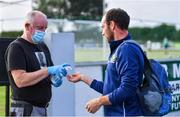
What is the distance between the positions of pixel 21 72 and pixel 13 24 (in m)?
44.5

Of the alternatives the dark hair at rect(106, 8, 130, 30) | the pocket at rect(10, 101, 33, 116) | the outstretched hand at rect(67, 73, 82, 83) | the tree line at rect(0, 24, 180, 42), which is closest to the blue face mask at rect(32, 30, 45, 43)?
the outstretched hand at rect(67, 73, 82, 83)

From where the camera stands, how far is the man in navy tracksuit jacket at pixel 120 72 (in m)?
4.68

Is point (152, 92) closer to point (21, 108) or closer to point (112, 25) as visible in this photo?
point (112, 25)

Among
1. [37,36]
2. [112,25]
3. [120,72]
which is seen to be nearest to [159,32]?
[37,36]

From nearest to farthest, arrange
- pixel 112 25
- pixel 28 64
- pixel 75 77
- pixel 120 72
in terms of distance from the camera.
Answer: pixel 120 72
pixel 112 25
pixel 28 64
pixel 75 77

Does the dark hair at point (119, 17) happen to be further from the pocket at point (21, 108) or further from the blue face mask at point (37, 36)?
the pocket at point (21, 108)

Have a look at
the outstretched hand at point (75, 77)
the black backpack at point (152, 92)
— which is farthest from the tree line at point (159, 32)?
the black backpack at point (152, 92)

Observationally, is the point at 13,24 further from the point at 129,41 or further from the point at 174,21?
the point at 129,41

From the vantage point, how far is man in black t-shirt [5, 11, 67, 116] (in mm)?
5051

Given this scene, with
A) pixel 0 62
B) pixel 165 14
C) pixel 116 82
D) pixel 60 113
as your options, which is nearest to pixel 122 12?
pixel 116 82

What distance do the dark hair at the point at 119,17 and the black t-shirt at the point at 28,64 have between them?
2.86 ft

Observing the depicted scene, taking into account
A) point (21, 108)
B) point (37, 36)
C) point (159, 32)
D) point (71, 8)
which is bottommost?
point (159, 32)

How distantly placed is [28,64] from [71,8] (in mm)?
76405

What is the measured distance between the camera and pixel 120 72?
4.73 m
